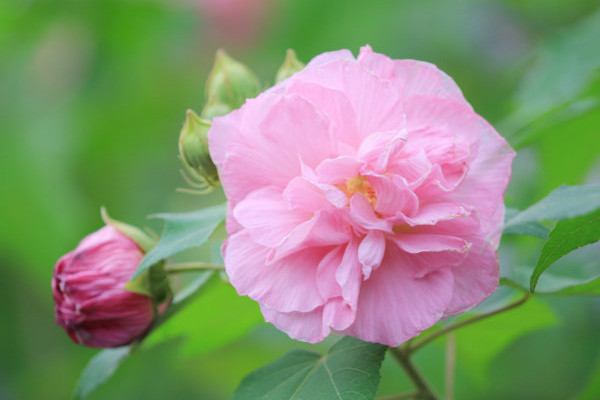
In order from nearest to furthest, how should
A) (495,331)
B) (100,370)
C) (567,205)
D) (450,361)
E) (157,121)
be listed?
(567,205)
(100,370)
(450,361)
(495,331)
(157,121)

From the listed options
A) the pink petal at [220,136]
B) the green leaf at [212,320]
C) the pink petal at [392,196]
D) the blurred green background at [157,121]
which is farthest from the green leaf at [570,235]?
the blurred green background at [157,121]

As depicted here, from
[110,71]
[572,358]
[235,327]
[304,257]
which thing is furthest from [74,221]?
[304,257]

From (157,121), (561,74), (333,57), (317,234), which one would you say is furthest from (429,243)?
(157,121)

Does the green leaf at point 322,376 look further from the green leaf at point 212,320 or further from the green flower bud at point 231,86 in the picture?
the green flower bud at point 231,86

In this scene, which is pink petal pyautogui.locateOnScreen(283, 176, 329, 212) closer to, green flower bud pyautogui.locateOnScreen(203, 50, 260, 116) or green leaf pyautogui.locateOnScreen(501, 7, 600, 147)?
green flower bud pyautogui.locateOnScreen(203, 50, 260, 116)

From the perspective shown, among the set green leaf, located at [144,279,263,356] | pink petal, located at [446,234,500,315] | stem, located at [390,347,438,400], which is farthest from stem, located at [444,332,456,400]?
pink petal, located at [446,234,500,315]

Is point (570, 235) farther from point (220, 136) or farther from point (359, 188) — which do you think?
point (220, 136)

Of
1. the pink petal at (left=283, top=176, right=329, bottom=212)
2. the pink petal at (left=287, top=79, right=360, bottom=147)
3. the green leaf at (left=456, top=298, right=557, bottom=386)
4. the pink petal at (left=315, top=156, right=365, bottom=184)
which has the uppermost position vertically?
the pink petal at (left=287, top=79, right=360, bottom=147)
